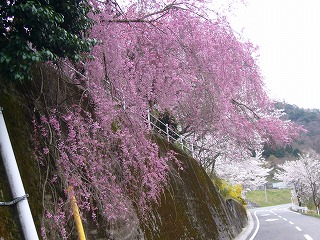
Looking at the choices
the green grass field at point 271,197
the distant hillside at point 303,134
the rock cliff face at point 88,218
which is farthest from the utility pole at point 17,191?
the green grass field at point 271,197

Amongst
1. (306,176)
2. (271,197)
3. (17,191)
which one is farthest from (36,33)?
Answer: (271,197)

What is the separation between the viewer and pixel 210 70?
7691 millimetres

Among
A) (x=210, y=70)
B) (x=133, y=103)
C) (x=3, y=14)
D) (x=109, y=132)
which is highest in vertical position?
(x=3, y=14)

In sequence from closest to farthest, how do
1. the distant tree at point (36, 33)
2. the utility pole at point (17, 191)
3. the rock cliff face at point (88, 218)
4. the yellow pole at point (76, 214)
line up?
the utility pole at point (17, 191) < the distant tree at point (36, 33) < the rock cliff face at point (88, 218) < the yellow pole at point (76, 214)

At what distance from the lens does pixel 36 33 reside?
13.1 ft

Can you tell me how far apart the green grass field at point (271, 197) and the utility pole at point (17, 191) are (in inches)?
2663

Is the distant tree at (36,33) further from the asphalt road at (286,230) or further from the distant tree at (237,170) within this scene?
the distant tree at (237,170)

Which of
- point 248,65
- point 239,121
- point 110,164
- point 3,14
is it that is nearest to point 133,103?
point 110,164

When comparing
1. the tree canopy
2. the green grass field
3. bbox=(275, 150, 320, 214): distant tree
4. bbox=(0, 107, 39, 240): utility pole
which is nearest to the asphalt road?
the tree canopy

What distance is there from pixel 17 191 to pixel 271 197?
76128 millimetres

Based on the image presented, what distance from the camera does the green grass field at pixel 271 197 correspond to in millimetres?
69213

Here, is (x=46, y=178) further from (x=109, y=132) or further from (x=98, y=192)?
(x=109, y=132)

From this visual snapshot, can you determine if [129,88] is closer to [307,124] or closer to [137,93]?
[137,93]

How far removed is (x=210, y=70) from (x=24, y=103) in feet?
14.2
